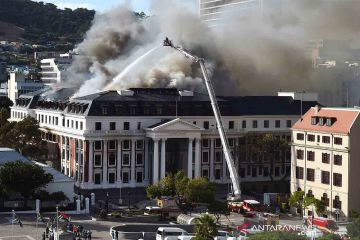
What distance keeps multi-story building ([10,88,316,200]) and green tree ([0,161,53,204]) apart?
1331cm

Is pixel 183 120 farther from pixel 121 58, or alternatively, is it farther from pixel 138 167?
pixel 121 58

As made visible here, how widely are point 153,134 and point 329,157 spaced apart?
739 inches

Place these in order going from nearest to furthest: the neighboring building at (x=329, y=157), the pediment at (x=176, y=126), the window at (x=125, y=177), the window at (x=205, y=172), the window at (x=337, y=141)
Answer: the neighboring building at (x=329, y=157), the window at (x=337, y=141), the pediment at (x=176, y=126), the window at (x=125, y=177), the window at (x=205, y=172)

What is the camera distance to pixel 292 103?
84.6m

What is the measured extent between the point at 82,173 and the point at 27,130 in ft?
33.4

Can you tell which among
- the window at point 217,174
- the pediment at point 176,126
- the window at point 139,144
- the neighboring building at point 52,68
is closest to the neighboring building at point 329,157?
the pediment at point 176,126

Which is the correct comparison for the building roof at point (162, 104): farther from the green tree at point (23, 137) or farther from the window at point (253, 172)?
the window at point (253, 172)

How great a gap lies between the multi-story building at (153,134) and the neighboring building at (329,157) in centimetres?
1233

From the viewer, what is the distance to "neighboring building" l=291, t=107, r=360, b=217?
200ft

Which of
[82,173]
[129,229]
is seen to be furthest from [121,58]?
[129,229]

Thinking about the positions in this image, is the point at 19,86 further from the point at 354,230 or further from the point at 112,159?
the point at 354,230

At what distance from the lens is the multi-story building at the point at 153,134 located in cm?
7475

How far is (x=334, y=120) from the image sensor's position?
210 feet

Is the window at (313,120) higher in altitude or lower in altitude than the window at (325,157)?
higher
